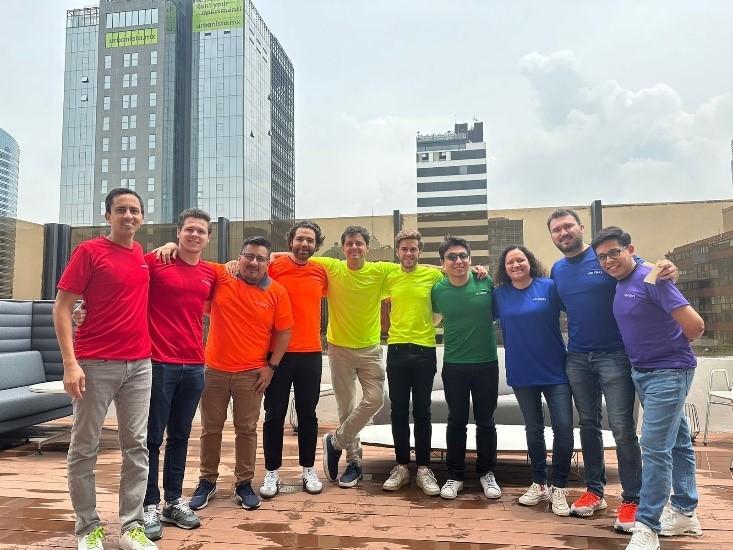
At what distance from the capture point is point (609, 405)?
2539mm

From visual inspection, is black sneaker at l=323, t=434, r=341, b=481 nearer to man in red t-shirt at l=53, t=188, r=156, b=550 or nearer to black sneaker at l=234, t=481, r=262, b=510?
black sneaker at l=234, t=481, r=262, b=510

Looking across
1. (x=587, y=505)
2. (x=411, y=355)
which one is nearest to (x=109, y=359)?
(x=411, y=355)

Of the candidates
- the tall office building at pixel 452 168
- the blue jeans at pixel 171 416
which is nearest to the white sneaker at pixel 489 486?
the blue jeans at pixel 171 416

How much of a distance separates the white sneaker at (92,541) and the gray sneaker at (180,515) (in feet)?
1.29

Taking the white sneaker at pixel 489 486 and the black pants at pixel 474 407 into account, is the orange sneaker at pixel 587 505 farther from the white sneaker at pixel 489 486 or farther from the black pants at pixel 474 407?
the black pants at pixel 474 407

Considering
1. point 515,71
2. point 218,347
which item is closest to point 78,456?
point 218,347

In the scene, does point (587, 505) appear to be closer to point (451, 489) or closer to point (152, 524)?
point (451, 489)

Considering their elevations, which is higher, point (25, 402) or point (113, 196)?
point (113, 196)

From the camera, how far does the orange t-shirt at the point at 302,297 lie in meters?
2.93

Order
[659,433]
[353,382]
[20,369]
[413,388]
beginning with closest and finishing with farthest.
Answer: [659,433]
[413,388]
[353,382]
[20,369]

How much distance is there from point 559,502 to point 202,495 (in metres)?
1.85

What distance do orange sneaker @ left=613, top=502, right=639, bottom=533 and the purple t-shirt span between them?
71 cm

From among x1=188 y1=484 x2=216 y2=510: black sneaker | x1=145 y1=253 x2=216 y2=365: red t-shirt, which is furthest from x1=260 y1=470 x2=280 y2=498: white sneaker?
x1=145 y1=253 x2=216 y2=365: red t-shirt

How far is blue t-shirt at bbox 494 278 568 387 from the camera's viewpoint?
2715 millimetres
